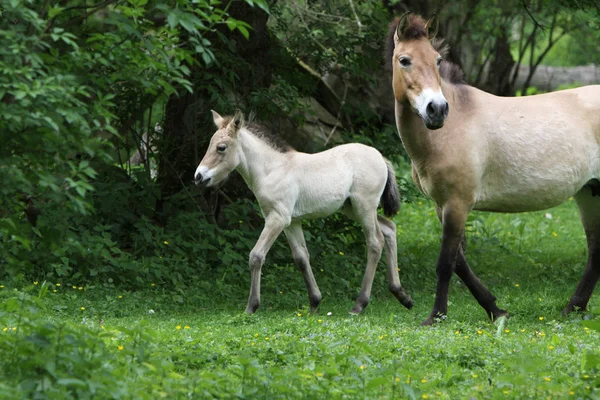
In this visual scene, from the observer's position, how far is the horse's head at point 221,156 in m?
8.52

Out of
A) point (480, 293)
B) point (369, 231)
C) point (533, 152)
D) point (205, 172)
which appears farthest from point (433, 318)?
point (205, 172)

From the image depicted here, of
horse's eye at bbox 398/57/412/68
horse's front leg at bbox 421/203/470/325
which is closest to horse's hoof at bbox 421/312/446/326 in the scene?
horse's front leg at bbox 421/203/470/325

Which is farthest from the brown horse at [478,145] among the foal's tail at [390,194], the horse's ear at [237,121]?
the horse's ear at [237,121]

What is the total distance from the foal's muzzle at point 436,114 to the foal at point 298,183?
1.84 metres

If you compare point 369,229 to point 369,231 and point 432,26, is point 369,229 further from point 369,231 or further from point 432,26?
point 432,26

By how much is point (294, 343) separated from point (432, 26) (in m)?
3.50

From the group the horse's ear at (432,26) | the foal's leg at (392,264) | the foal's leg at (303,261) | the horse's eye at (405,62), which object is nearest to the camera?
the horse's eye at (405,62)

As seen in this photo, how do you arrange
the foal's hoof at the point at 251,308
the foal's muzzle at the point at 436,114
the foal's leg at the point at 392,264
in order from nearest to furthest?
the foal's muzzle at the point at 436,114 → the foal's hoof at the point at 251,308 → the foal's leg at the point at 392,264

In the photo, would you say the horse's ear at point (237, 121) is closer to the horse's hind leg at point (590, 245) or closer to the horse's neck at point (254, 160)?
the horse's neck at point (254, 160)

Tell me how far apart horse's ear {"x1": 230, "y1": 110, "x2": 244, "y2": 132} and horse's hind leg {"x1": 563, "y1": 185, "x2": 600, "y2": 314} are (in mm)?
3332

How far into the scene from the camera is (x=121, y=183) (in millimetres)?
10781

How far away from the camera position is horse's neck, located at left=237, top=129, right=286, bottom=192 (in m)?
8.78

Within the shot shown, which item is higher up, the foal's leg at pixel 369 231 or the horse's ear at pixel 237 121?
the horse's ear at pixel 237 121

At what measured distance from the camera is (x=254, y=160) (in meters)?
8.80
